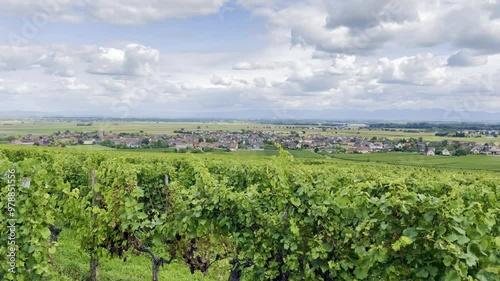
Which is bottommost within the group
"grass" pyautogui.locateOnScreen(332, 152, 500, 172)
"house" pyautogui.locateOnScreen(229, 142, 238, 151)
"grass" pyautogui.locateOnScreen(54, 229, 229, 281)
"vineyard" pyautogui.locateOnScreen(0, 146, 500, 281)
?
"grass" pyautogui.locateOnScreen(332, 152, 500, 172)

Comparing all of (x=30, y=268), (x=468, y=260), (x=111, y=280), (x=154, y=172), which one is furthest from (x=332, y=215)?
(x=154, y=172)

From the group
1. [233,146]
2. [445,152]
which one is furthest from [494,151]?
A: [233,146]

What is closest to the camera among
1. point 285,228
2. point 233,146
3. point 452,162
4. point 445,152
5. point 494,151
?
point 285,228

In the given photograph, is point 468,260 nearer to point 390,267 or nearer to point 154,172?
point 390,267

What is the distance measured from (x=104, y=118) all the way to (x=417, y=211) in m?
96.6

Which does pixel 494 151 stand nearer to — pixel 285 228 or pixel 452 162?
pixel 452 162

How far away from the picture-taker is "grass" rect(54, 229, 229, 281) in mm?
8688

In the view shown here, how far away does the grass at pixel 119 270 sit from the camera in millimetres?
8688

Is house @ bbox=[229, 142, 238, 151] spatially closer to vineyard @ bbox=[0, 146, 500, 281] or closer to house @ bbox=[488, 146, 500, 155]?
house @ bbox=[488, 146, 500, 155]

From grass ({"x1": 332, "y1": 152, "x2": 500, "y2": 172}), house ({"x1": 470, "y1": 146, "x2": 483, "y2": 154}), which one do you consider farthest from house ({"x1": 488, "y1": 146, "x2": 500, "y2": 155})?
grass ({"x1": 332, "y1": 152, "x2": 500, "y2": 172})

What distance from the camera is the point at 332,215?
4875 millimetres

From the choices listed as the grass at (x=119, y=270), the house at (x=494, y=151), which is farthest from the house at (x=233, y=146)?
the grass at (x=119, y=270)

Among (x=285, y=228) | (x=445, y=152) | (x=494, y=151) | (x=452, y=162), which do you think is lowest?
(x=452, y=162)

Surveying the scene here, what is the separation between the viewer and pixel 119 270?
9438 mm
